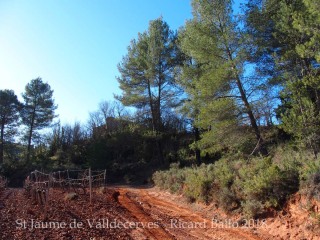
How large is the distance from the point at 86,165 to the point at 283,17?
22.1 m

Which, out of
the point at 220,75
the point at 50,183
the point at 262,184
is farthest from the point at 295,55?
the point at 50,183

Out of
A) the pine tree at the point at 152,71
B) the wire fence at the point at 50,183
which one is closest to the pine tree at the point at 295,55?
the wire fence at the point at 50,183

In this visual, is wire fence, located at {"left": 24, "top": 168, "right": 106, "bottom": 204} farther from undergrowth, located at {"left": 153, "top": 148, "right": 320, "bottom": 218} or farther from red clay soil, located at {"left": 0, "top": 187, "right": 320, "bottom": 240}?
undergrowth, located at {"left": 153, "top": 148, "right": 320, "bottom": 218}

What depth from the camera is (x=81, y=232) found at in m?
7.05

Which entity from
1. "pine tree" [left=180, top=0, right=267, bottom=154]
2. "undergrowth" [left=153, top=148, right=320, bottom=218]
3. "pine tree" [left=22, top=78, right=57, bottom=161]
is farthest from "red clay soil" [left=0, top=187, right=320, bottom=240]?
"pine tree" [left=22, top=78, right=57, bottom=161]

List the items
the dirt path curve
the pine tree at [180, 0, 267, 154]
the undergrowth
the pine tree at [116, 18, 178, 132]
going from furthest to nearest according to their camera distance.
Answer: the pine tree at [116, 18, 178, 132] < the pine tree at [180, 0, 267, 154] < the undergrowth < the dirt path curve

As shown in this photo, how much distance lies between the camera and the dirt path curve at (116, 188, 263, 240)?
7512 millimetres

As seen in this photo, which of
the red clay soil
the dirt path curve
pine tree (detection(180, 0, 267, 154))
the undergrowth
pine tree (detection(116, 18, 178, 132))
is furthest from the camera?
pine tree (detection(116, 18, 178, 132))

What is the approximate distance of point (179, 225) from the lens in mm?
8711

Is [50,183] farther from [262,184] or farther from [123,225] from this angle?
[262,184]

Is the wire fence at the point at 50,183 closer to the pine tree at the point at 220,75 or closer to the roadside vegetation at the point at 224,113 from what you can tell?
the roadside vegetation at the point at 224,113

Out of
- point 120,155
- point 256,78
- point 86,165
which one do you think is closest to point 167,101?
point 120,155

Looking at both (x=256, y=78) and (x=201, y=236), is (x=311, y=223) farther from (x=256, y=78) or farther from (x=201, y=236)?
(x=256, y=78)

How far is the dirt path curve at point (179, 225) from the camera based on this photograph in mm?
7512
